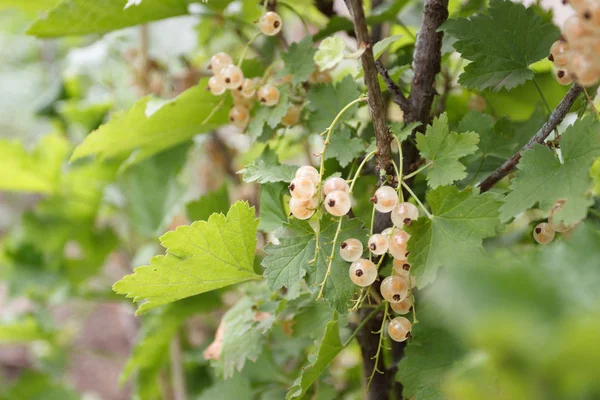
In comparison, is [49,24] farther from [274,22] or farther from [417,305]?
[417,305]

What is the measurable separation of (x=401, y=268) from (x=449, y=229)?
0.14 ft

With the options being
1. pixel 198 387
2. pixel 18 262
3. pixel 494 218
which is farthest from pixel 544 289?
pixel 18 262

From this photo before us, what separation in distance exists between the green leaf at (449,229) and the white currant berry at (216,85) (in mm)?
216

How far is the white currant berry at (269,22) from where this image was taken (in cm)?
47

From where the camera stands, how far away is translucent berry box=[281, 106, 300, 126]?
494 mm

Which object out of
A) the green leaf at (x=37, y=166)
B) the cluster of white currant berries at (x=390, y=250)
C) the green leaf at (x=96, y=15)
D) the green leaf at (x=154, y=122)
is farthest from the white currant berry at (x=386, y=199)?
the green leaf at (x=37, y=166)

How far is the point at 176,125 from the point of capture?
571 mm

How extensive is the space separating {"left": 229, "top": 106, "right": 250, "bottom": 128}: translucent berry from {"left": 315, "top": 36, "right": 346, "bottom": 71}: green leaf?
0.33ft

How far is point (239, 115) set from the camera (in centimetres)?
50

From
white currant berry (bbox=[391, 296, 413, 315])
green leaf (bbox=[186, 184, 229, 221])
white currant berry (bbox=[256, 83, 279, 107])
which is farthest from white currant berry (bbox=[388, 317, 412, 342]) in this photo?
green leaf (bbox=[186, 184, 229, 221])

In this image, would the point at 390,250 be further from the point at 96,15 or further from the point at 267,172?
the point at 96,15

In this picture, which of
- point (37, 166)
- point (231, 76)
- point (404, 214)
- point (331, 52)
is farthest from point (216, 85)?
point (37, 166)

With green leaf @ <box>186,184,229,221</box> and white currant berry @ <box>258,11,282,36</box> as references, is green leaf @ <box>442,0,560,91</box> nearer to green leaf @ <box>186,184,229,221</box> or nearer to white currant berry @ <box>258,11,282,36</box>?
white currant berry @ <box>258,11,282,36</box>

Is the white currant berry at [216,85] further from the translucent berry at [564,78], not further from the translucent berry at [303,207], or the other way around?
the translucent berry at [564,78]
